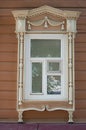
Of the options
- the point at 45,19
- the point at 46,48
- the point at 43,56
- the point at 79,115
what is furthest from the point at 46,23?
the point at 79,115

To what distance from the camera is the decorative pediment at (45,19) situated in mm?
6727

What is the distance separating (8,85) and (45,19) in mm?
1311

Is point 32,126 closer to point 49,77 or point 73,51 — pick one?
point 49,77

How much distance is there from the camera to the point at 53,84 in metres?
6.88

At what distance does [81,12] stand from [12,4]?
122 cm

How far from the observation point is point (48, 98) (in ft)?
22.3

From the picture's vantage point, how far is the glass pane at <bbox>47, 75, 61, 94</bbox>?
686 centimetres

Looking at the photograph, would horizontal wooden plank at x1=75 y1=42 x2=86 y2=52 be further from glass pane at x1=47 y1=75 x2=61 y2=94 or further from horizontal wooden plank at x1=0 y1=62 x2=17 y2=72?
horizontal wooden plank at x1=0 y1=62 x2=17 y2=72

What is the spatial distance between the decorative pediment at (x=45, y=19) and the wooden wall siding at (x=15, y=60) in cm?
22

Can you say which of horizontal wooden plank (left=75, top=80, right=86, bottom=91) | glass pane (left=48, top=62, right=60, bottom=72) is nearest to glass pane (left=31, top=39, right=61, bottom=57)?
glass pane (left=48, top=62, right=60, bottom=72)

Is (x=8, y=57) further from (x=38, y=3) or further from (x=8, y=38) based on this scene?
(x=38, y=3)

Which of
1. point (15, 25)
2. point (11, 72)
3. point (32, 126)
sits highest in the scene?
point (15, 25)

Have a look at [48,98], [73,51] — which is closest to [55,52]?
[73,51]

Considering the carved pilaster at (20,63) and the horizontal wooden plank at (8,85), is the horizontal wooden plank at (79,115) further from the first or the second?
the horizontal wooden plank at (8,85)
